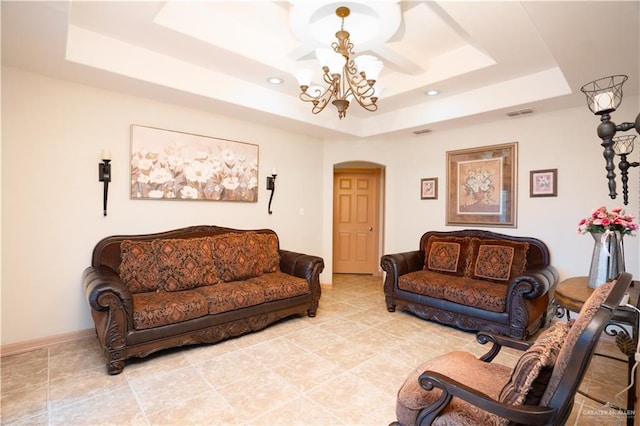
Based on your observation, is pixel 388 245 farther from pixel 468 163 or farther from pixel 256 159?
pixel 256 159

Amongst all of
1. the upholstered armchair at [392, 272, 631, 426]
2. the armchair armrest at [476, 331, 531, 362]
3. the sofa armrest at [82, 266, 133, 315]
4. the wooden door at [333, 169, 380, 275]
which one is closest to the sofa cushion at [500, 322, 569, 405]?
the upholstered armchair at [392, 272, 631, 426]

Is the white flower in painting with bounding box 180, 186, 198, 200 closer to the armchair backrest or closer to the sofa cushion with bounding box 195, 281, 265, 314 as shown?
the sofa cushion with bounding box 195, 281, 265, 314

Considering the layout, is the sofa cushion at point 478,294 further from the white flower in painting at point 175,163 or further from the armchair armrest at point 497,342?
the white flower in painting at point 175,163

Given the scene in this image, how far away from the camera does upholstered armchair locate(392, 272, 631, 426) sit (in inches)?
38.6

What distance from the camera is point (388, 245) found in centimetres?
528

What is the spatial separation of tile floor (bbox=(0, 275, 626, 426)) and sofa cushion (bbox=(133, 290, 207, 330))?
13.3 inches

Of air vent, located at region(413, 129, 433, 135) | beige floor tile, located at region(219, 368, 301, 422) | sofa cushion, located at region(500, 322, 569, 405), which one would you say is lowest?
beige floor tile, located at region(219, 368, 301, 422)

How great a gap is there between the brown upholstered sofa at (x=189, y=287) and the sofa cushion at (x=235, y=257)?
11 millimetres

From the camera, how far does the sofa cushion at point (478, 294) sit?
312 centimetres

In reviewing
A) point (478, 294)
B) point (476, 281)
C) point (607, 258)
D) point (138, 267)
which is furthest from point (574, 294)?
point (138, 267)

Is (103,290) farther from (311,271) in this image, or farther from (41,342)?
(311,271)

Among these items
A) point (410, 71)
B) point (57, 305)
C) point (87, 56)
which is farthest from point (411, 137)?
point (57, 305)

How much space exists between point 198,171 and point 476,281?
346 centimetres

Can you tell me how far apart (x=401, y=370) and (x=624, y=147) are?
227 cm
